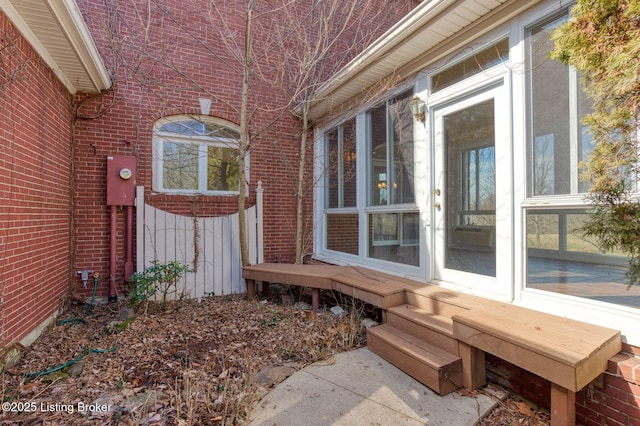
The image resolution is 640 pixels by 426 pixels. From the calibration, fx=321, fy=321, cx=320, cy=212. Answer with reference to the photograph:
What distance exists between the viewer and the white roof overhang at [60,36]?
2699 millimetres

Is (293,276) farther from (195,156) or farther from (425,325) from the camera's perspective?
(195,156)

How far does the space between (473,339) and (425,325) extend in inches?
Result: 19.0

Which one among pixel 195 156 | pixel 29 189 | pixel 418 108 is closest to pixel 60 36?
pixel 29 189

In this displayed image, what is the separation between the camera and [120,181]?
4613mm

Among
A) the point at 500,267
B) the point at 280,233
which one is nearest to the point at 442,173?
the point at 500,267

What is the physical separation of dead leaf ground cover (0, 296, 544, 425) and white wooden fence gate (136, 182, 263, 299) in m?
0.70

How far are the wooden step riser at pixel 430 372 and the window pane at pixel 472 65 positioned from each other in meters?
2.58

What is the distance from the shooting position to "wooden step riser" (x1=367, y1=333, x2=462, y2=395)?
7.25 ft

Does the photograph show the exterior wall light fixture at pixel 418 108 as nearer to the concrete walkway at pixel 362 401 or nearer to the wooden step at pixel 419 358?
the wooden step at pixel 419 358

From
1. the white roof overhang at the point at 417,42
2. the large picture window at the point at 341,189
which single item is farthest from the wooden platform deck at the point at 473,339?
the white roof overhang at the point at 417,42

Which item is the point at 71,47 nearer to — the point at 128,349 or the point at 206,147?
the point at 206,147

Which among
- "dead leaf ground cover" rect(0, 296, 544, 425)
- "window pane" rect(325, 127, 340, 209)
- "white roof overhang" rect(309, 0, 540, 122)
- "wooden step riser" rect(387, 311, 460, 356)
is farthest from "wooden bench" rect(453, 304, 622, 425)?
"window pane" rect(325, 127, 340, 209)

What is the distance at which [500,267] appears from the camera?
2.76 metres

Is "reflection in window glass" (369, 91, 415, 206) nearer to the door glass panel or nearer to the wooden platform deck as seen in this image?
the door glass panel
